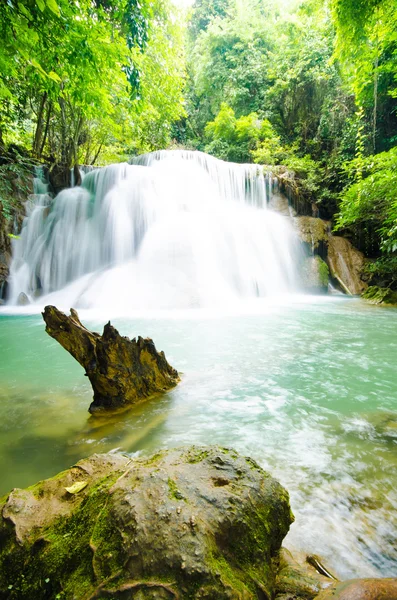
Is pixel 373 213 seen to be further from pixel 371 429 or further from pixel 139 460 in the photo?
pixel 139 460

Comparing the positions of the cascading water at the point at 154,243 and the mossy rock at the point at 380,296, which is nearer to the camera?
the mossy rock at the point at 380,296

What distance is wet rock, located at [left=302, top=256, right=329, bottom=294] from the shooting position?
11.8 m

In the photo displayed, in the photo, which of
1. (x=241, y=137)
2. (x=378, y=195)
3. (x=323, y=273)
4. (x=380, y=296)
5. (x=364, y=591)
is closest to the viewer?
(x=364, y=591)

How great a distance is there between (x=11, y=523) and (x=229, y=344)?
4.09 metres

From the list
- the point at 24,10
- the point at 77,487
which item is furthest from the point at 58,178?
the point at 77,487

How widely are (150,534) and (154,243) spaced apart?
409 inches

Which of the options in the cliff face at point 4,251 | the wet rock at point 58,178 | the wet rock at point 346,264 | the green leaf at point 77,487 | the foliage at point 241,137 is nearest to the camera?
the green leaf at point 77,487

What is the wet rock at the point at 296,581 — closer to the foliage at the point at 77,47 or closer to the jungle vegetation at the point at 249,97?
the foliage at the point at 77,47

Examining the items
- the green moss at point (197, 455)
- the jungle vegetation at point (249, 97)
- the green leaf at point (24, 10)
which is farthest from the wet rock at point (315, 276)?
the green moss at point (197, 455)

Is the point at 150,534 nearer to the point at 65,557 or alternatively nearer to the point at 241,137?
the point at 65,557

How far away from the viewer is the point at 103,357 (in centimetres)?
282

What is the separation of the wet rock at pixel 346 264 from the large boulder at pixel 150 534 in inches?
473

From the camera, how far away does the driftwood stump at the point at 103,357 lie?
Result: 276cm

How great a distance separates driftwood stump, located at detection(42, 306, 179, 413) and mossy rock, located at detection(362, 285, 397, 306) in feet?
29.0
